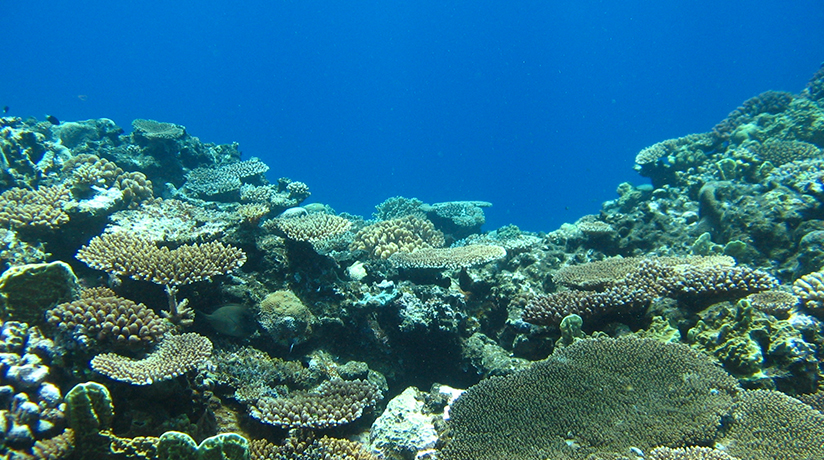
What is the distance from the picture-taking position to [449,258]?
702 centimetres

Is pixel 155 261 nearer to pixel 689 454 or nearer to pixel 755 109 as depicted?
pixel 689 454

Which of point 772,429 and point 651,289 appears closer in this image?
point 772,429

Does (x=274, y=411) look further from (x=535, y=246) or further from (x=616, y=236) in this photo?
(x=616, y=236)

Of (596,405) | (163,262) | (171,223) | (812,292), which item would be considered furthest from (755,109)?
(163,262)

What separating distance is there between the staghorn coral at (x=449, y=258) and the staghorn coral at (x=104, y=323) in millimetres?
4075

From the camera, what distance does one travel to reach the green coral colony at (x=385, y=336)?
3529 millimetres

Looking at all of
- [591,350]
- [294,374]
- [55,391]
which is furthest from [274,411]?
[591,350]

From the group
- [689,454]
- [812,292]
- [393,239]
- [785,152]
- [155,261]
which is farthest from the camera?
[785,152]

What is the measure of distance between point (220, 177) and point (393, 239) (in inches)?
241

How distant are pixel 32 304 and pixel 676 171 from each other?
15.4m

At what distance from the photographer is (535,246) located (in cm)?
960

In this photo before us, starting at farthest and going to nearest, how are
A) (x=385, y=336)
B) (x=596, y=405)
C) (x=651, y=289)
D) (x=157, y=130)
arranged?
1. (x=157, y=130)
2. (x=385, y=336)
3. (x=651, y=289)
4. (x=596, y=405)

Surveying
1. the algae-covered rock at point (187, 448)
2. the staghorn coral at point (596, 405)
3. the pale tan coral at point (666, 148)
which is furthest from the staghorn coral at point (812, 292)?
the pale tan coral at point (666, 148)

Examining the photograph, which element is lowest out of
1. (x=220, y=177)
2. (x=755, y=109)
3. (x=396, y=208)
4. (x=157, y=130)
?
(x=396, y=208)
